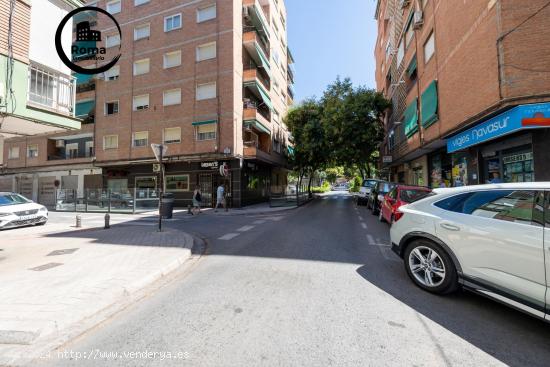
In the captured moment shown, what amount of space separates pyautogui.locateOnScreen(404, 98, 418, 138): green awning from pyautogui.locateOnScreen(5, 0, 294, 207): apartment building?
10685 millimetres

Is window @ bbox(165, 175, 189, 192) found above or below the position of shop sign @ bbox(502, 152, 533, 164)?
below

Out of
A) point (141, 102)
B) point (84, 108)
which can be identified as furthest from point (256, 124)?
point (84, 108)

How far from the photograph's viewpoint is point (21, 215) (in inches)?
372

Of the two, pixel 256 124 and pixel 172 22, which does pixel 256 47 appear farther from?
pixel 172 22

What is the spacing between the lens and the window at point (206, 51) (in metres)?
19.5

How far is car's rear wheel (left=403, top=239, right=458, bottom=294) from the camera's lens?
3.38 meters

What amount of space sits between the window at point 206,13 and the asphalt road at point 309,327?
70.0ft

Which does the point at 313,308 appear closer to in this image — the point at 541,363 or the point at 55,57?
the point at 541,363

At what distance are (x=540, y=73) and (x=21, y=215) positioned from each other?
1771 centimetres

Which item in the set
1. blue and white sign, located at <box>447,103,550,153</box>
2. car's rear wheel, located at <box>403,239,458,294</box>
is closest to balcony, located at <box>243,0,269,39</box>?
blue and white sign, located at <box>447,103,550,153</box>

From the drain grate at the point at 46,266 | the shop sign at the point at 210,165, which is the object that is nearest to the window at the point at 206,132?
the shop sign at the point at 210,165

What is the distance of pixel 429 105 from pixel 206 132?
14.7 meters

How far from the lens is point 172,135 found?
20.3m

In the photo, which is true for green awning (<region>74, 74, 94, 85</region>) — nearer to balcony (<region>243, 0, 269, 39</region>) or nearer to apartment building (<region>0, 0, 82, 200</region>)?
balcony (<region>243, 0, 269, 39</region>)
